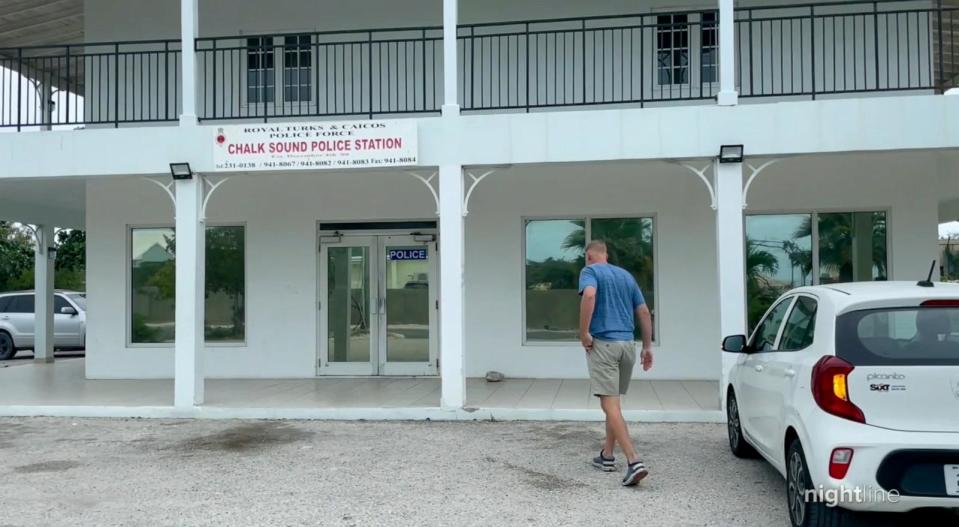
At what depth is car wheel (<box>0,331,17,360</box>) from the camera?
18.1 m

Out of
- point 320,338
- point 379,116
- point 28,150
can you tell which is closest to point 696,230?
point 379,116

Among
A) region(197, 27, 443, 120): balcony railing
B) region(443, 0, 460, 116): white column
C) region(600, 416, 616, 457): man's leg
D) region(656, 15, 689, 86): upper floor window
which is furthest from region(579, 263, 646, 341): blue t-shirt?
region(197, 27, 443, 120): balcony railing

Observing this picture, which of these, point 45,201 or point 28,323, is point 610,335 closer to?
point 45,201

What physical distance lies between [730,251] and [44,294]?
14.2 meters

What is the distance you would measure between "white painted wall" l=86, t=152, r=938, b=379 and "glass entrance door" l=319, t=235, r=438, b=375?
0.98ft

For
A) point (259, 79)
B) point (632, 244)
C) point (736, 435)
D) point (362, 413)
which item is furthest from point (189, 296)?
point (736, 435)

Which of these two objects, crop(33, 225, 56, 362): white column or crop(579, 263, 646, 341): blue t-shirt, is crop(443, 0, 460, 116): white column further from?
crop(33, 225, 56, 362): white column

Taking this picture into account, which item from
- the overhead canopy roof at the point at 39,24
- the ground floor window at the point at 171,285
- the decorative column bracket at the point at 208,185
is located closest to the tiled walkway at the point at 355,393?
the ground floor window at the point at 171,285

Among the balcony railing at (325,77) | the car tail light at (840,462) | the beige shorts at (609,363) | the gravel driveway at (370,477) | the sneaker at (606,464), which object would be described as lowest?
the gravel driveway at (370,477)

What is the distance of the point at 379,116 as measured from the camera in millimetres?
11633

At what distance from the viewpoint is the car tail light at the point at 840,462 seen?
13.3ft

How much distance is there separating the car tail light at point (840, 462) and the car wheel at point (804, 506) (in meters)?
0.23

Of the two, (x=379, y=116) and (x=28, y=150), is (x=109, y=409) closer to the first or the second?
(x=28, y=150)

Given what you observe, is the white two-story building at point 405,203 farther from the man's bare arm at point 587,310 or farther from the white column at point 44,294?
the man's bare arm at point 587,310
